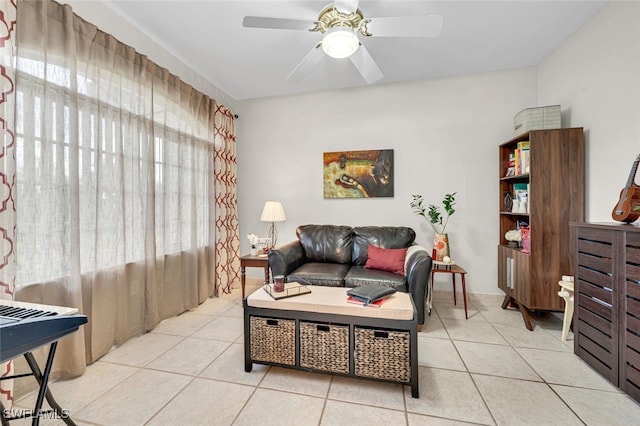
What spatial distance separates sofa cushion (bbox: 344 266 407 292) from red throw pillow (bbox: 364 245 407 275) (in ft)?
0.24

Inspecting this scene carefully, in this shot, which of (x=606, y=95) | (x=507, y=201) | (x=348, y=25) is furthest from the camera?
(x=507, y=201)

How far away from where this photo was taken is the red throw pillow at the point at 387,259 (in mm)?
2755

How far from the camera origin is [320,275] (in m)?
2.68

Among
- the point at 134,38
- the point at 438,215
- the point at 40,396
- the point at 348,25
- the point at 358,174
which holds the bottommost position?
the point at 40,396

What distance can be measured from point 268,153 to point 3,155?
2699 millimetres

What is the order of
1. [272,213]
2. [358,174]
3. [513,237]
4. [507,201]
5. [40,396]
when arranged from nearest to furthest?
[40,396] < [513,237] < [507,201] < [272,213] < [358,174]

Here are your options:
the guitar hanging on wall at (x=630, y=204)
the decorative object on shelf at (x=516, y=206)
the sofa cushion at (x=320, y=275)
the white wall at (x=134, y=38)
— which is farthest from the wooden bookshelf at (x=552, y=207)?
the white wall at (x=134, y=38)

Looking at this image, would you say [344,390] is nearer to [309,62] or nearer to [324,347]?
[324,347]

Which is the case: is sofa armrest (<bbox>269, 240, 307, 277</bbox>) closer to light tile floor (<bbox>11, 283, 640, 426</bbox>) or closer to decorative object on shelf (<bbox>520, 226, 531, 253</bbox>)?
light tile floor (<bbox>11, 283, 640, 426</bbox>)

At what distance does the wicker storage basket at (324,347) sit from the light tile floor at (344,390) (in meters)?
0.13

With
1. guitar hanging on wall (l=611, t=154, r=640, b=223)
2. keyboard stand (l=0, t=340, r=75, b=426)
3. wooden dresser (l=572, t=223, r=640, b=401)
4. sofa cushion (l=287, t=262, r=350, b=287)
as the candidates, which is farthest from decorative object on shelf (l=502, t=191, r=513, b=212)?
keyboard stand (l=0, t=340, r=75, b=426)

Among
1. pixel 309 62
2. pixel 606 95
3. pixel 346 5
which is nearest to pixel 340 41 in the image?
pixel 346 5

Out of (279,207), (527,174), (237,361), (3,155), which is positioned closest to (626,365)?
(527,174)

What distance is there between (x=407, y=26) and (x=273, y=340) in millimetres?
2286
